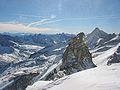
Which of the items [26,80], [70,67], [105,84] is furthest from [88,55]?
[105,84]

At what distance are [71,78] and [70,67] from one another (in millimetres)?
39654

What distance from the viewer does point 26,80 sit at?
116m

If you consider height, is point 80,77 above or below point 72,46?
below

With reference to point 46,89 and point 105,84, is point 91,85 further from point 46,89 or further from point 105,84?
point 46,89

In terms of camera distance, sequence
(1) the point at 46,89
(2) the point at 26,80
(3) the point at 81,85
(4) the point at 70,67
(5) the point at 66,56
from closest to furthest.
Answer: (3) the point at 81,85 < (1) the point at 46,89 < (4) the point at 70,67 < (5) the point at 66,56 < (2) the point at 26,80

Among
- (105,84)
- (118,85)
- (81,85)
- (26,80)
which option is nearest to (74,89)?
(81,85)

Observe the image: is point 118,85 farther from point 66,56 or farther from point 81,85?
point 66,56

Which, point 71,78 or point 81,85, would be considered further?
point 71,78

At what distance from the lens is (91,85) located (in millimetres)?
24219

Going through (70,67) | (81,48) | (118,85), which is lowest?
(118,85)

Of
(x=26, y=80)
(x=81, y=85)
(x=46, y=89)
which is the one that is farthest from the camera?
(x=26, y=80)

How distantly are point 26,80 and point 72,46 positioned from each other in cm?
4511

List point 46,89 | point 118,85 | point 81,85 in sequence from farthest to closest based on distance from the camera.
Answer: point 46,89 → point 81,85 → point 118,85

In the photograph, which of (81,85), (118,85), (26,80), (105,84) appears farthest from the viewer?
(26,80)
